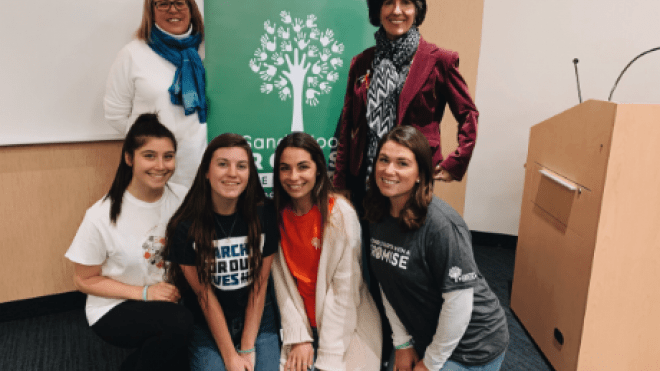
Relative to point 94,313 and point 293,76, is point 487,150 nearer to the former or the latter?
point 293,76

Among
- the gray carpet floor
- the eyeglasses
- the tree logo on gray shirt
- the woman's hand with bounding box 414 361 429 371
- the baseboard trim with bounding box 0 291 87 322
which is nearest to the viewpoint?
the tree logo on gray shirt

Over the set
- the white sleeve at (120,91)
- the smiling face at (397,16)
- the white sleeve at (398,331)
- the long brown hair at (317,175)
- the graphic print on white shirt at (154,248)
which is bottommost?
the white sleeve at (398,331)

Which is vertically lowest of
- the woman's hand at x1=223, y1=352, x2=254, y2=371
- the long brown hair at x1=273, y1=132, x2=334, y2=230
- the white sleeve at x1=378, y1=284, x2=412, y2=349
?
the woman's hand at x1=223, y1=352, x2=254, y2=371

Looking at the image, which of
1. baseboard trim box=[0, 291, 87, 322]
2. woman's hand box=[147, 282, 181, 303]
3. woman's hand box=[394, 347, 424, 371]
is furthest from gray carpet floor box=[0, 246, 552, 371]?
woman's hand box=[394, 347, 424, 371]

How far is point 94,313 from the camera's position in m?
1.60

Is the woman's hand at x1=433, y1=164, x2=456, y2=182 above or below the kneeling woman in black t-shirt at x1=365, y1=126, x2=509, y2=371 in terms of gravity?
above

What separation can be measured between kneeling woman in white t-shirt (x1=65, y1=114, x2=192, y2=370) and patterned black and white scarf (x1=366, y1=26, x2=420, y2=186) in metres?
0.80

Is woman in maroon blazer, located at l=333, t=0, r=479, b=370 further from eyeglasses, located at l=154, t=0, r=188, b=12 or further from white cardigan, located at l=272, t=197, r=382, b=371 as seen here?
eyeglasses, located at l=154, t=0, r=188, b=12

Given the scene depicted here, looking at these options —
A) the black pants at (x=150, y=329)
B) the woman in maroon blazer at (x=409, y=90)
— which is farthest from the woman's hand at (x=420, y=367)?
the black pants at (x=150, y=329)

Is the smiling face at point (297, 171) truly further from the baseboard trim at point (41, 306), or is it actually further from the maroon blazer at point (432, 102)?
the baseboard trim at point (41, 306)

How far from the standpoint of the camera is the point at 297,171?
155cm

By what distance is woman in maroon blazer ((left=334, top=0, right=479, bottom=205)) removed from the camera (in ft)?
5.24

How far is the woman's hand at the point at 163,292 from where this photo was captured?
5.31ft

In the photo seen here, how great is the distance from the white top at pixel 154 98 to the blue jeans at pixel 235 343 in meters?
0.69
